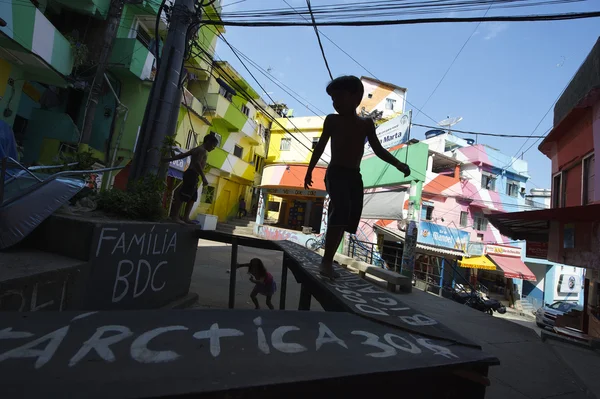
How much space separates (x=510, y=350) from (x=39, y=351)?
497 centimetres

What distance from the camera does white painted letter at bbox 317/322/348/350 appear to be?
1.13 meters

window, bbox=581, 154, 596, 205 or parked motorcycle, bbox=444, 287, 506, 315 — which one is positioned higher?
window, bbox=581, 154, 596, 205

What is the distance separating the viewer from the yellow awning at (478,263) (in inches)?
736

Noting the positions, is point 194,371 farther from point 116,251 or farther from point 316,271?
point 116,251

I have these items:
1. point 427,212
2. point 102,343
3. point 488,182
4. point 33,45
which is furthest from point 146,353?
point 488,182

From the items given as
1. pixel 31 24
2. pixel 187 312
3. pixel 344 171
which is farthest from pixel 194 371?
pixel 31 24

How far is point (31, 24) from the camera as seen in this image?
7.23 m

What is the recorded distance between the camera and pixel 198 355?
89cm

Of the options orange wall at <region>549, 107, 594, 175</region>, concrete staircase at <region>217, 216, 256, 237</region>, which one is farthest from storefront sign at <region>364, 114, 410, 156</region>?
concrete staircase at <region>217, 216, 256, 237</region>

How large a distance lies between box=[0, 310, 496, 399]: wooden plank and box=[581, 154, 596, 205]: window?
25.6 ft

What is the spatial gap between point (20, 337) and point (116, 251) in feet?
7.48

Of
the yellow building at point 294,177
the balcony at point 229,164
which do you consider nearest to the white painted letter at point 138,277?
the yellow building at point 294,177

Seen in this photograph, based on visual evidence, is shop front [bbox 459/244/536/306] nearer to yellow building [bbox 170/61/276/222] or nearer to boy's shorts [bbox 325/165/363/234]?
yellow building [bbox 170/61/276/222]

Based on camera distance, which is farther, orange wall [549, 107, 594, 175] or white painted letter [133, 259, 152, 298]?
orange wall [549, 107, 594, 175]
